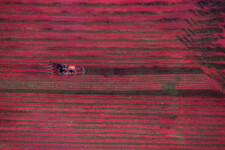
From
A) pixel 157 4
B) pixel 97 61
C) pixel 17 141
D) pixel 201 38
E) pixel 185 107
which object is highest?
pixel 157 4

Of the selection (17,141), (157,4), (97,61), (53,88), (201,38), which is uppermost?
(157,4)

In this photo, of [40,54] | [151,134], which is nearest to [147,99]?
[151,134]

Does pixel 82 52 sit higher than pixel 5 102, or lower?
higher

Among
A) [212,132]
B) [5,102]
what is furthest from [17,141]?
[212,132]

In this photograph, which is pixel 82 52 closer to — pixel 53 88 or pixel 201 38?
pixel 53 88

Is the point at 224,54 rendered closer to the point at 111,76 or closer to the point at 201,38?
the point at 201,38

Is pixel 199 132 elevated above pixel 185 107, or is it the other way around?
pixel 185 107
